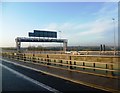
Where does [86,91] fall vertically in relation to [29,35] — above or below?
below

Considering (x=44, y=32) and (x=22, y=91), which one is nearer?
(x=22, y=91)

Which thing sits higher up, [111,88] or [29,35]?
[29,35]

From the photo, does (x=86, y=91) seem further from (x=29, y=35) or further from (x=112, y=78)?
(x=29, y=35)

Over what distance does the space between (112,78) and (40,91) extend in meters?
5.09

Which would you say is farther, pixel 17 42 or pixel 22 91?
pixel 17 42

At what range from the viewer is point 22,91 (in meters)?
13.1

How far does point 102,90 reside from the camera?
41.1 feet

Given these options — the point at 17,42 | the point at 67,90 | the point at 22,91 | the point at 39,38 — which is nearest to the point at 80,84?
the point at 67,90

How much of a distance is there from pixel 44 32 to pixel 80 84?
90.0 m

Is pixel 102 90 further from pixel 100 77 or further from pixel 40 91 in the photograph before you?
pixel 100 77

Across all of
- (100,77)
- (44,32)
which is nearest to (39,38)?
(44,32)

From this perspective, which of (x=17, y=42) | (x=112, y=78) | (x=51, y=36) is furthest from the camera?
(x=51, y=36)

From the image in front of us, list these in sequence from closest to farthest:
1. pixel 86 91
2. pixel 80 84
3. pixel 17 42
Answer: pixel 86 91
pixel 80 84
pixel 17 42

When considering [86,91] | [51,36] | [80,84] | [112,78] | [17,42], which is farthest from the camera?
[51,36]
